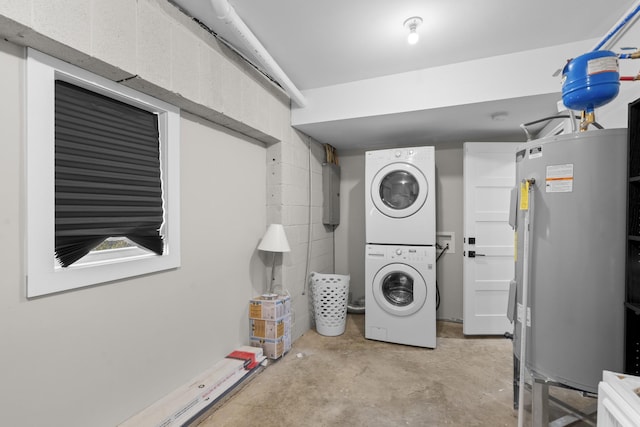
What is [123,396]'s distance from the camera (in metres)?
1.57

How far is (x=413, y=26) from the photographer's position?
1.87m

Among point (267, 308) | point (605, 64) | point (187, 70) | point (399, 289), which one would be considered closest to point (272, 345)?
point (267, 308)

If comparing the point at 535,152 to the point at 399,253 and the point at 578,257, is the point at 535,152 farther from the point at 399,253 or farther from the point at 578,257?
the point at 399,253

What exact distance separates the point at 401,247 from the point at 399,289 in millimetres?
491

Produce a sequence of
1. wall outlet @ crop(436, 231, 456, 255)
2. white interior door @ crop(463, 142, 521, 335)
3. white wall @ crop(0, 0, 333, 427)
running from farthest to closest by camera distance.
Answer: wall outlet @ crop(436, 231, 456, 255) < white interior door @ crop(463, 142, 521, 335) < white wall @ crop(0, 0, 333, 427)

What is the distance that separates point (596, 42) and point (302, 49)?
1.97 metres

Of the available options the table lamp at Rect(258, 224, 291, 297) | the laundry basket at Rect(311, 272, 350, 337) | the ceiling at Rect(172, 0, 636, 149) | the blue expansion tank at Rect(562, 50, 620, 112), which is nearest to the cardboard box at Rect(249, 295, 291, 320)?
the table lamp at Rect(258, 224, 291, 297)

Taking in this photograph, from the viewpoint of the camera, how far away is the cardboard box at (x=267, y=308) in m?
2.46

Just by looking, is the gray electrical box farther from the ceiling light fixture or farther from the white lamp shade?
the ceiling light fixture

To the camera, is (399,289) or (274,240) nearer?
(274,240)

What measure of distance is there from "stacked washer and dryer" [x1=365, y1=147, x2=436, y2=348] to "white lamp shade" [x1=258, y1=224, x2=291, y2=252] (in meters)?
0.92

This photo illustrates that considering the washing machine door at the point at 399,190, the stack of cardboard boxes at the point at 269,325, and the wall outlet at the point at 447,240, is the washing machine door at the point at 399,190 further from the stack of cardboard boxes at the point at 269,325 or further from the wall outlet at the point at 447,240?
the stack of cardboard boxes at the point at 269,325

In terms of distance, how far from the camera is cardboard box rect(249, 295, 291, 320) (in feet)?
8.06

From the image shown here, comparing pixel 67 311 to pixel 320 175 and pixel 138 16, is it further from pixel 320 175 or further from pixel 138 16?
pixel 320 175
